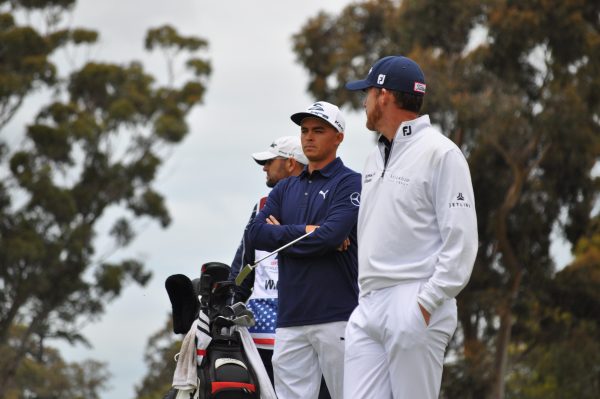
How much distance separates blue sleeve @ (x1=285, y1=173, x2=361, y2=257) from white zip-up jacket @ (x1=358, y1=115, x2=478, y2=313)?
2.78 ft

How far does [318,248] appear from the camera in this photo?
652cm

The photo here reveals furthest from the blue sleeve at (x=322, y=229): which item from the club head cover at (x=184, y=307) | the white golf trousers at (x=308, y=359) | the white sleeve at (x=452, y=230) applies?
the white sleeve at (x=452, y=230)

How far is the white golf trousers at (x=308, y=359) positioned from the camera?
6566 mm

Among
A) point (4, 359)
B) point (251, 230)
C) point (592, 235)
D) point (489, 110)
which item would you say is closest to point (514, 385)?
point (592, 235)

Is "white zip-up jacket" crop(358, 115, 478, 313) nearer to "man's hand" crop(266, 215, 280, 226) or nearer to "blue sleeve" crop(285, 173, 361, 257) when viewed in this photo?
"blue sleeve" crop(285, 173, 361, 257)

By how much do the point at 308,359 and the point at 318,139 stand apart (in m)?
1.23

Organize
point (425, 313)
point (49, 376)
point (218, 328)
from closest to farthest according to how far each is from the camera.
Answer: point (425, 313) → point (218, 328) → point (49, 376)

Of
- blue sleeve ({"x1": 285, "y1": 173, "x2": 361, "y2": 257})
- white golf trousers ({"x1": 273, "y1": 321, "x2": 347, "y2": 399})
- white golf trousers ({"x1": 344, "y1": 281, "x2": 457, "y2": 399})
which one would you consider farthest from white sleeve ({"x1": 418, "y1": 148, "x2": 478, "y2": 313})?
white golf trousers ({"x1": 273, "y1": 321, "x2": 347, "y2": 399})

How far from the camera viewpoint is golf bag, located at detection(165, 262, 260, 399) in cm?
696

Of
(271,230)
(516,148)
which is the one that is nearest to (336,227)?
(271,230)

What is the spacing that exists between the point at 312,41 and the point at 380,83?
26.4 metres

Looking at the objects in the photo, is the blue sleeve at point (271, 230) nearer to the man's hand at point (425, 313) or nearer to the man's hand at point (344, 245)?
the man's hand at point (344, 245)

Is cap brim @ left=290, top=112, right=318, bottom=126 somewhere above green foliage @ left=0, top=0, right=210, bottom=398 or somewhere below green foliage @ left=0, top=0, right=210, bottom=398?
below

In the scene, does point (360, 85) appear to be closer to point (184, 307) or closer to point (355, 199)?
point (355, 199)
